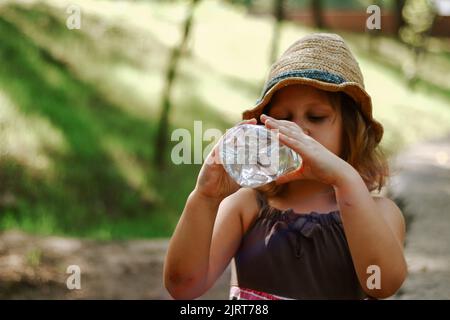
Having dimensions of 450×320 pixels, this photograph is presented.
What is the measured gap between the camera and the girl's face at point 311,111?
2.18m

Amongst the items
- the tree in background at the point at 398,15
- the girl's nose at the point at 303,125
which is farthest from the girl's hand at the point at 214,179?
the tree in background at the point at 398,15

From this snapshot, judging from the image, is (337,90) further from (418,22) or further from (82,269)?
(418,22)

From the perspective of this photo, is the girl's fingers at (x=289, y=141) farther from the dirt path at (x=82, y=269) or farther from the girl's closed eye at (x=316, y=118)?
the dirt path at (x=82, y=269)

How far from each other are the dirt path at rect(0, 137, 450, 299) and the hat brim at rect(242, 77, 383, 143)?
107cm

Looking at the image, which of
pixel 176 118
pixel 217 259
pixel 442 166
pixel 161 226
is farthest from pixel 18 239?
pixel 442 166

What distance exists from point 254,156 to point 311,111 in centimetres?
28

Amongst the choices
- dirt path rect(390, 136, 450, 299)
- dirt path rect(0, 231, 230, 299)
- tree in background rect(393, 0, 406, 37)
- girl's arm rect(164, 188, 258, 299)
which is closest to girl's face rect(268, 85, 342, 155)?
girl's arm rect(164, 188, 258, 299)

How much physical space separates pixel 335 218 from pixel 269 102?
0.48m

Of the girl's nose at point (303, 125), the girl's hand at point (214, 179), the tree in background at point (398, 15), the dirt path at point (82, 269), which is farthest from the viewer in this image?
the tree in background at point (398, 15)

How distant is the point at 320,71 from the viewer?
2219mm

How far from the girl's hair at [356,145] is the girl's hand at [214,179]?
1.11 feet

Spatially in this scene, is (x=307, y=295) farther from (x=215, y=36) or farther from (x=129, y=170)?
(x=215, y=36)

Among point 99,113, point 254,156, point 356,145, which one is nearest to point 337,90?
point 356,145

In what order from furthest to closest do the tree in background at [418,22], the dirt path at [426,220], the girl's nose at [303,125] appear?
1. the tree in background at [418,22]
2. the dirt path at [426,220]
3. the girl's nose at [303,125]
